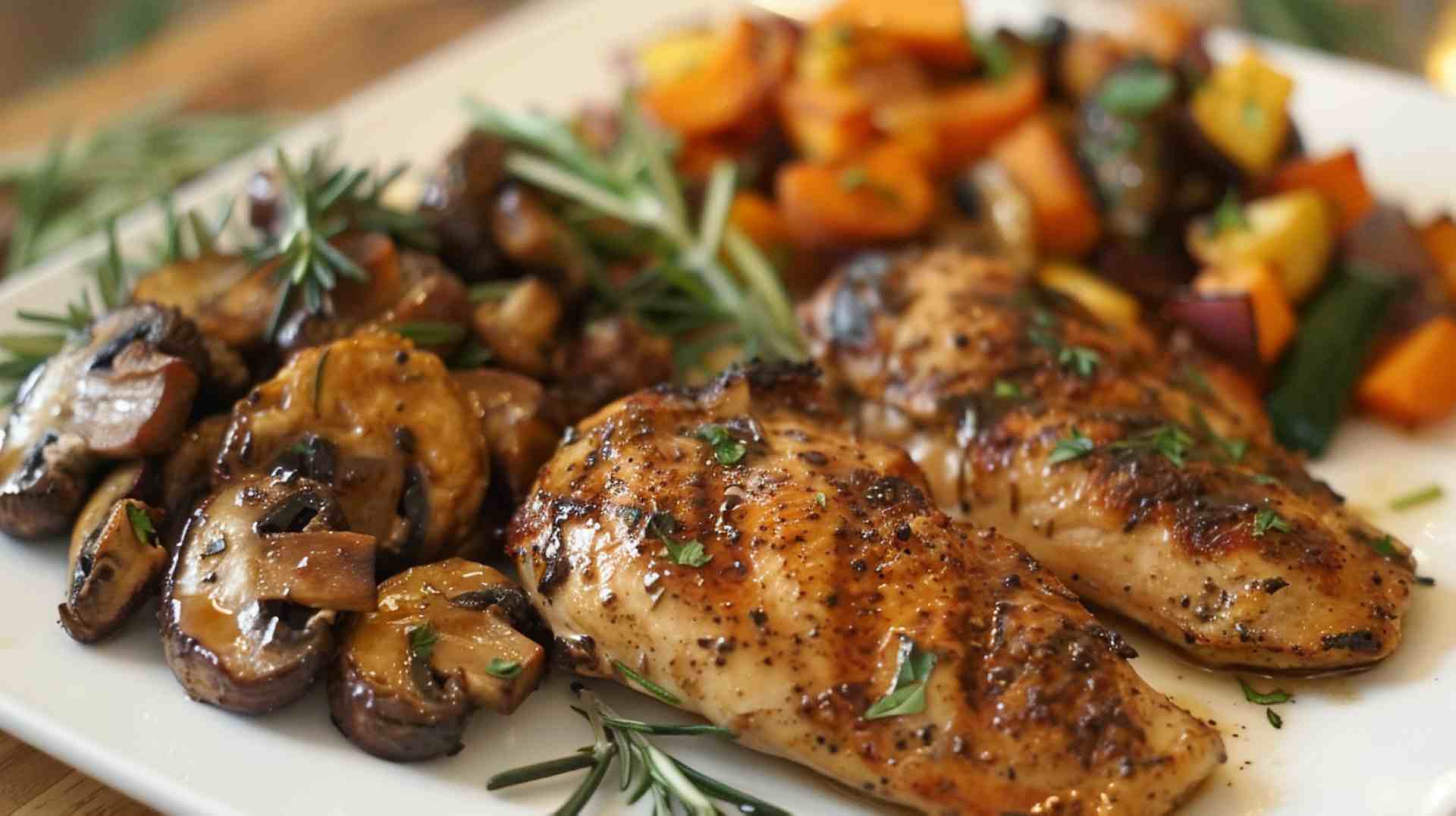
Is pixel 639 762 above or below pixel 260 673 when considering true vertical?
below

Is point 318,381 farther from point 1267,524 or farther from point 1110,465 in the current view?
point 1267,524

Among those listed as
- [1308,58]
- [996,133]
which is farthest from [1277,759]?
[1308,58]

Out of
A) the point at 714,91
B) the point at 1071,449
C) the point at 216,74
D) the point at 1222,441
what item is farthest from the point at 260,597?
the point at 216,74

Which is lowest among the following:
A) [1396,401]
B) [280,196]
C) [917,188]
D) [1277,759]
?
[1396,401]

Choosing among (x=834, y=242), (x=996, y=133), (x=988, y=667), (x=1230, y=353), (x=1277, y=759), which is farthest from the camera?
(x=996, y=133)

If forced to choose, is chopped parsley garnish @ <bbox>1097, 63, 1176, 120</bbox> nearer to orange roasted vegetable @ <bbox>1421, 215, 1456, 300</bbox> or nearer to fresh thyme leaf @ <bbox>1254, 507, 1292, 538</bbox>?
orange roasted vegetable @ <bbox>1421, 215, 1456, 300</bbox>

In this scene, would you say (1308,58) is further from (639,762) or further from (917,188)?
(639,762)
